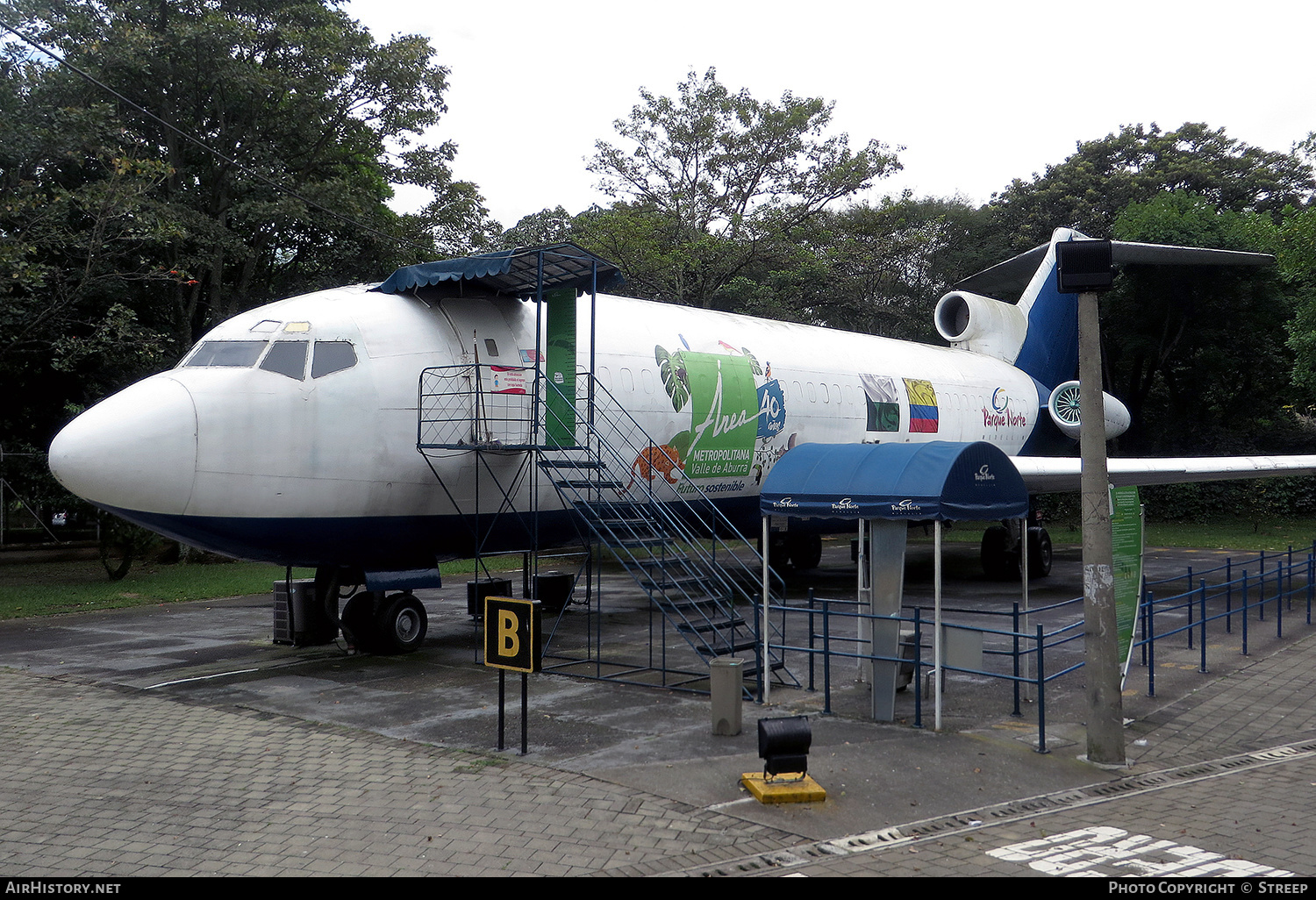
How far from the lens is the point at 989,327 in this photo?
1004 inches

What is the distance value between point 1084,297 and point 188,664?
1205 cm

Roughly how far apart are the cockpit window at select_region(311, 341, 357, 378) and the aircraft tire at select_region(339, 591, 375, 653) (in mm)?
3521

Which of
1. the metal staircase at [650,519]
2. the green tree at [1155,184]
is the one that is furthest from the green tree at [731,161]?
the metal staircase at [650,519]

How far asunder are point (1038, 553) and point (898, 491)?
568 inches

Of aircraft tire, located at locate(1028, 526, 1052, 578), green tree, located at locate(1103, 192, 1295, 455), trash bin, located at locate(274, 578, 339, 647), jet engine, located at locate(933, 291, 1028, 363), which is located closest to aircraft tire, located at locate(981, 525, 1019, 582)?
aircraft tire, located at locate(1028, 526, 1052, 578)

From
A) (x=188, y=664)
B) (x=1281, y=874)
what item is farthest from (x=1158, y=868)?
(x=188, y=664)

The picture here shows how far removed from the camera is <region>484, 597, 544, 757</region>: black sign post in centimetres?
834

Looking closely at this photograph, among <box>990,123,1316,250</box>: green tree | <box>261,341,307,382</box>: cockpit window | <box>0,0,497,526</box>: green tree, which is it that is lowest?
<box>261,341,307,382</box>: cockpit window

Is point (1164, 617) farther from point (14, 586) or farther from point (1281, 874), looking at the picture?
point (14, 586)

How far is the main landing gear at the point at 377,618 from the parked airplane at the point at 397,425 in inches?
1.4

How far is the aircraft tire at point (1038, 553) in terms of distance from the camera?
22141 millimetres

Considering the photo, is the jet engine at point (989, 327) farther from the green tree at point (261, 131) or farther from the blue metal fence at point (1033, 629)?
the green tree at point (261, 131)

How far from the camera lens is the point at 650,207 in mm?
38812

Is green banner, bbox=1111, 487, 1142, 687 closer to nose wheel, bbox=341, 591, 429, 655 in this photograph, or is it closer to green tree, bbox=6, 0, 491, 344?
nose wheel, bbox=341, 591, 429, 655
